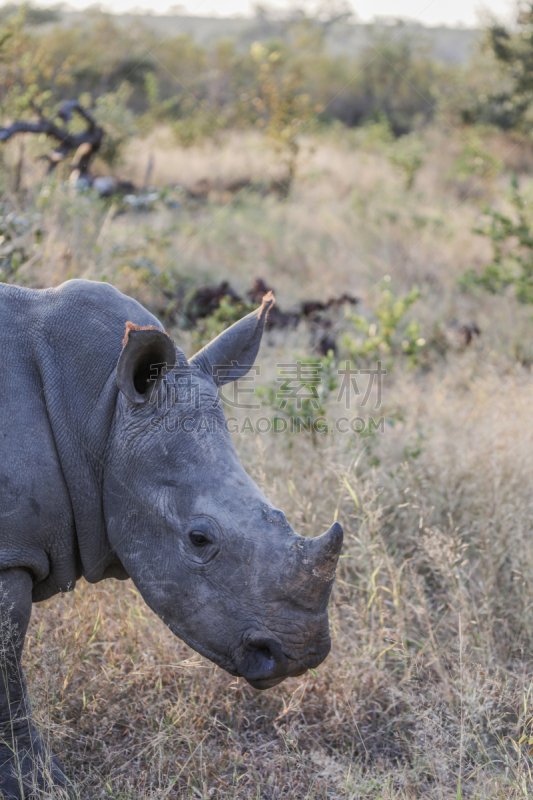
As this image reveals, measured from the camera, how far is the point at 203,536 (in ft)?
7.96

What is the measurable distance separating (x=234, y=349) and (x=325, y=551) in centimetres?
101

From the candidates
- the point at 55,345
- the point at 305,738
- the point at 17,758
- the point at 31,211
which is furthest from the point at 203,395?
the point at 31,211

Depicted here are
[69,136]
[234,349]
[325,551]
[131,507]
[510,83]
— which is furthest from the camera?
[510,83]

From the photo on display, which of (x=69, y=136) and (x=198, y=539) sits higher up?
(x=198, y=539)

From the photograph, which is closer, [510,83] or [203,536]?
[203,536]

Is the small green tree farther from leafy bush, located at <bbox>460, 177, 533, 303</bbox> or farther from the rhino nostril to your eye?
the rhino nostril

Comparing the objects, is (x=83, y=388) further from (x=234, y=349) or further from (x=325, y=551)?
(x=325, y=551)

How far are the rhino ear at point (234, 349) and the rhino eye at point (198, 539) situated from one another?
704mm

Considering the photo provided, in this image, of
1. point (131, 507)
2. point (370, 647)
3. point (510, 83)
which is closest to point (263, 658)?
point (131, 507)

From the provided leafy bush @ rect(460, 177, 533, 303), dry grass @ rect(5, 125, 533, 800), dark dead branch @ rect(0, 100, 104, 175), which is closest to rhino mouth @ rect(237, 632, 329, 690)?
dry grass @ rect(5, 125, 533, 800)

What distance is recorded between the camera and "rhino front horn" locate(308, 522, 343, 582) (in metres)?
2.33

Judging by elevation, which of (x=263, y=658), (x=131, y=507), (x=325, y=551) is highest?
(x=325, y=551)

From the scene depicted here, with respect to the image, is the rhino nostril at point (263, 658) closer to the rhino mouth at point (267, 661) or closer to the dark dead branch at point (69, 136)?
the rhino mouth at point (267, 661)

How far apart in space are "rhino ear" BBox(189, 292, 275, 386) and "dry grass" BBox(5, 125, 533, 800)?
0.90 m
